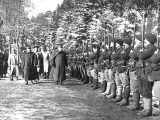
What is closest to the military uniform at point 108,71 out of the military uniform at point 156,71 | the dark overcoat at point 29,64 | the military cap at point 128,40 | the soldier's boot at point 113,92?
the soldier's boot at point 113,92

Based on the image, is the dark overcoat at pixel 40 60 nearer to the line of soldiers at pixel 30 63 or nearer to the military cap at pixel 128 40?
the line of soldiers at pixel 30 63

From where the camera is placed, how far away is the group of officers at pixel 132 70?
8367mm

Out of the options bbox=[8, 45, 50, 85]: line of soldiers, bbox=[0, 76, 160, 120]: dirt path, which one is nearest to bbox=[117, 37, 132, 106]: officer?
bbox=[0, 76, 160, 120]: dirt path

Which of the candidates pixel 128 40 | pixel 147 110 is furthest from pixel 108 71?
pixel 147 110

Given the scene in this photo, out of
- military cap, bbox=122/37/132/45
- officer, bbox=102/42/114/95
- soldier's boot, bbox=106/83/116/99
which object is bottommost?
soldier's boot, bbox=106/83/116/99

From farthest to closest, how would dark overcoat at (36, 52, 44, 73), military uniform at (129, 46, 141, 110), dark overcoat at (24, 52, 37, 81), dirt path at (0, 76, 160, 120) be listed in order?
dark overcoat at (36, 52, 44, 73), dark overcoat at (24, 52, 37, 81), military uniform at (129, 46, 141, 110), dirt path at (0, 76, 160, 120)

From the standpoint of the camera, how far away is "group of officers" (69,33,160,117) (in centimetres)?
837

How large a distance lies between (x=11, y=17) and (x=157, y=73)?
3863cm

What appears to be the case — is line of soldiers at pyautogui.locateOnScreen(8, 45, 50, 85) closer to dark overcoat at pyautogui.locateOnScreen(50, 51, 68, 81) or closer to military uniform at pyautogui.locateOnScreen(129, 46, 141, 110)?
dark overcoat at pyautogui.locateOnScreen(50, 51, 68, 81)

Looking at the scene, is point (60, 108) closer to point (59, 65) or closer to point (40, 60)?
point (59, 65)

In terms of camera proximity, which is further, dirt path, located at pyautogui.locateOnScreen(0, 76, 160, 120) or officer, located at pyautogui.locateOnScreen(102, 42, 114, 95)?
officer, located at pyautogui.locateOnScreen(102, 42, 114, 95)

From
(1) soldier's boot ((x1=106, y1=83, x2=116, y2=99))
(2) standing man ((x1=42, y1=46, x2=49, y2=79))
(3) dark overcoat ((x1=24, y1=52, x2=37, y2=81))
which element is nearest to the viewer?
(1) soldier's boot ((x1=106, y1=83, x2=116, y2=99))

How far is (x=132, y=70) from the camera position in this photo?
9.57m

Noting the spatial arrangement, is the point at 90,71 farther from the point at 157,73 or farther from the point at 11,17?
the point at 11,17
